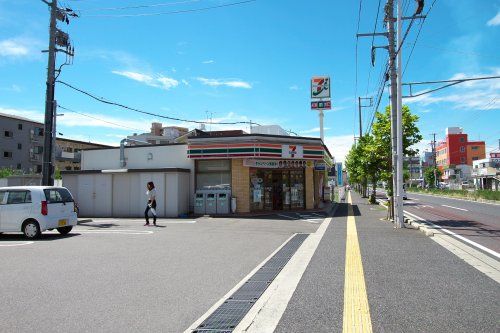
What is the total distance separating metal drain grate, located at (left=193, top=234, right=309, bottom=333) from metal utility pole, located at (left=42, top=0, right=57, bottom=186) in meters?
14.1

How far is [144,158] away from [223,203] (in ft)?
19.2

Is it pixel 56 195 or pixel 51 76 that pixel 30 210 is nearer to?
pixel 56 195

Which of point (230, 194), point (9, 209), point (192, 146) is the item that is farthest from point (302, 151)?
point (9, 209)

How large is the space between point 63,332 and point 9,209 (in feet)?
32.5

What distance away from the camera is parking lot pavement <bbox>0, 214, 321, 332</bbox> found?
4746 millimetres

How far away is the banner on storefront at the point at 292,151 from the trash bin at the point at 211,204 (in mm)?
4501

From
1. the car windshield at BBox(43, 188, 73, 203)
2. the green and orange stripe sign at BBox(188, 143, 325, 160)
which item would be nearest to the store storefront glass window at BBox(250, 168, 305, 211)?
the green and orange stripe sign at BBox(188, 143, 325, 160)

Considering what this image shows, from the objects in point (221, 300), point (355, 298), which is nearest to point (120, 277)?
point (221, 300)

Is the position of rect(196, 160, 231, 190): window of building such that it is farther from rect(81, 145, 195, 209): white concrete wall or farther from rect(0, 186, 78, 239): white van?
rect(0, 186, 78, 239): white van

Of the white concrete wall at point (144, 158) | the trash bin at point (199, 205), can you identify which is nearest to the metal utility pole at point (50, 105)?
the white concrete wall at point (144, 158)

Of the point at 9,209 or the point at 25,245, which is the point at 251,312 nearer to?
the point at 25,245

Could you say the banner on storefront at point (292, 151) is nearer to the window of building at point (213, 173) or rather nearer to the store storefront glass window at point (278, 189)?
the store storefront glass window at point (278, 189)

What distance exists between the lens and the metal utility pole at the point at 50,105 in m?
18.4

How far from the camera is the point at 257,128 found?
40.4 m
